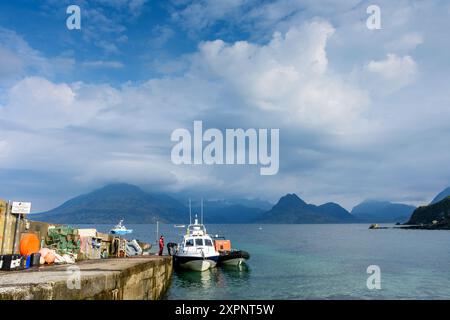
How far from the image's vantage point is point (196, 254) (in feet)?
122

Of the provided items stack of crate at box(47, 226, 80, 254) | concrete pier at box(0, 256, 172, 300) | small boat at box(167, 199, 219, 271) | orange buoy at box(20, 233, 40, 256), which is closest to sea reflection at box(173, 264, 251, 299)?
small boat at box(167, 199, 219, 271)

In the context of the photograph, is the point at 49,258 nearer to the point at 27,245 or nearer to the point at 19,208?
the point at 27,245

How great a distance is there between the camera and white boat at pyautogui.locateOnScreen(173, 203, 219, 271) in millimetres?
36906

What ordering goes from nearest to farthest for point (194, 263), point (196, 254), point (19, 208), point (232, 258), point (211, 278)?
point (19, 208) → point (211, 278) → point (194, 263) → point (196, 254) → point (232, 258)

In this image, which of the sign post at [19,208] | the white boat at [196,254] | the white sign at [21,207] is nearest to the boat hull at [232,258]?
the white boat at [196,254]

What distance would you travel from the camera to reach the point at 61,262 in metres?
18.4

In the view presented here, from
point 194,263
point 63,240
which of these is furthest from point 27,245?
point 194,263

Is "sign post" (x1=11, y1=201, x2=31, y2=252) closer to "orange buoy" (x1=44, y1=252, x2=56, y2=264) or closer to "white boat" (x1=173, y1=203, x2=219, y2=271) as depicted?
"orange buoy" (x1=44, y1=252, x2=56, y2=264)

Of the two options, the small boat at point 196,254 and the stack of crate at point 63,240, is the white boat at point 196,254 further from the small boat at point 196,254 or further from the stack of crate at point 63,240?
the stack of crate at point 63,240

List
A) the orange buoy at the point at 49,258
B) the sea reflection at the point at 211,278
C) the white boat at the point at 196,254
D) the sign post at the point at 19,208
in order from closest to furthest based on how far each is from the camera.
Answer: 1. the sign post at the point at 19,208
2. the orange buoy at the point at 49,258
3. the sea reflection at the point at 211,278
4. the white boat at the point at 196,254

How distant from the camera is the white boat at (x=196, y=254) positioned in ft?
121
